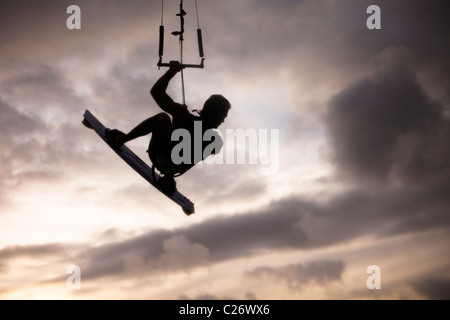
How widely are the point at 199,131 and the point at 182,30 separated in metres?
2.07

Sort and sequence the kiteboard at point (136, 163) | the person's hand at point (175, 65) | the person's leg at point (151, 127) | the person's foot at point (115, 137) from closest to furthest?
the person's hand at point (175, 65), the person's leg at point (151, 127), the person's foot at point (115, 137), the kiteboard at point (136, 163)

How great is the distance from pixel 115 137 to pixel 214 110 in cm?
256

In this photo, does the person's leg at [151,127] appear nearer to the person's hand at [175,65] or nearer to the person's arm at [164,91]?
the person's arm at [164,91]

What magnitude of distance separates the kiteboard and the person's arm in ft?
6.19

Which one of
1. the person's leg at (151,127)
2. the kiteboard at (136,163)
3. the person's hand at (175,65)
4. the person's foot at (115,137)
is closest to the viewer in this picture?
the person's hand at (175,65)

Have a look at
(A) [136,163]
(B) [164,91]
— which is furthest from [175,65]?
(A) [136,163]

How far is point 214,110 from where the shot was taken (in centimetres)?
716

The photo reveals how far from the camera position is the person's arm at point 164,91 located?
6.88 meters

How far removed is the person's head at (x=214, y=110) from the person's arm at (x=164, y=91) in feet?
1.43

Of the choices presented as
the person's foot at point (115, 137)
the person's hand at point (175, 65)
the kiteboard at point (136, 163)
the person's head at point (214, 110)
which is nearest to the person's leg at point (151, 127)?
the person's foot at point (115, 137)

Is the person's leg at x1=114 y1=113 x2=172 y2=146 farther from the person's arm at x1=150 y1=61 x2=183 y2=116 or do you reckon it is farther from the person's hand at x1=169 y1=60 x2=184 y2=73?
the person's hand at x1=169 y1=60 x2=184 y2=73

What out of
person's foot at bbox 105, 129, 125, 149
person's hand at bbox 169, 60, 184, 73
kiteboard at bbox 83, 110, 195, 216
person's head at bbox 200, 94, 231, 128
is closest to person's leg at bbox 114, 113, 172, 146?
person's foot at bbox 105, 129, 125, 149
